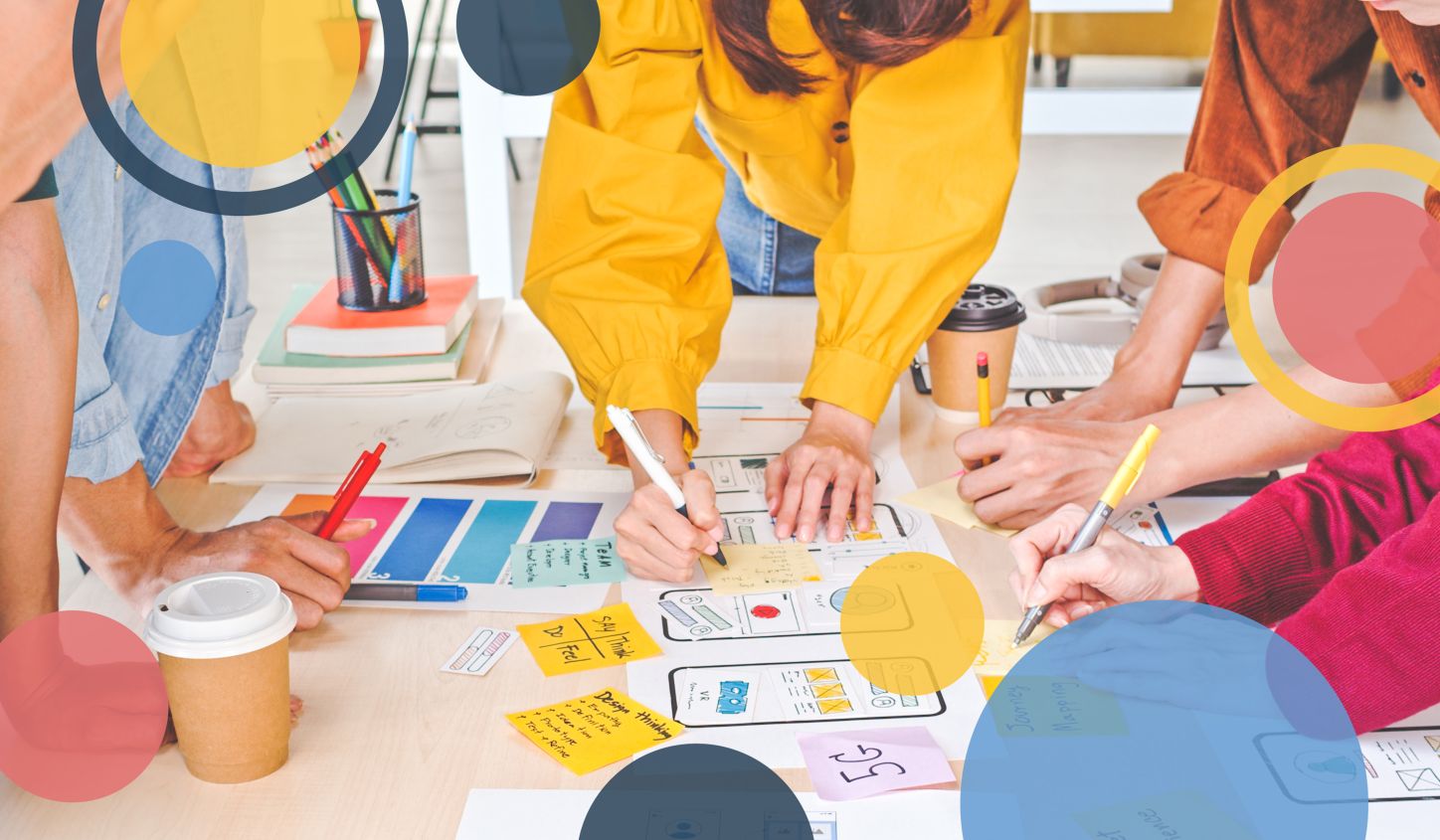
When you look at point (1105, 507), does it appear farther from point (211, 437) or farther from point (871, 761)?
point (211, 437)

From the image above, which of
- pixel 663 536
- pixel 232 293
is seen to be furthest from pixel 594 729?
pixel 232 293

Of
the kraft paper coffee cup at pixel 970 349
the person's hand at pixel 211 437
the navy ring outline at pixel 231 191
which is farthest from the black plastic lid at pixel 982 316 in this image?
the person's hand at pixel 211 437

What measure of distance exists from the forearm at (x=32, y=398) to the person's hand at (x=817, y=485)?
0.55 meters

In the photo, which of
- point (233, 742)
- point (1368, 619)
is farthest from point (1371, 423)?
point (233, 742)

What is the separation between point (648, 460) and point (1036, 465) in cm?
33

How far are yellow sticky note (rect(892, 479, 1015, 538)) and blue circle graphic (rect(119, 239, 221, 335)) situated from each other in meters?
0.71

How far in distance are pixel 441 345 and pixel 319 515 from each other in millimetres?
465

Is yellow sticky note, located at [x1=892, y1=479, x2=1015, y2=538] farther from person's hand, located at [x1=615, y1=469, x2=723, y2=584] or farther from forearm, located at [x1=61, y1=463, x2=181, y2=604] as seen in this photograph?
forearm, located at [x1=61, y1=463, x2=181, y2=604]

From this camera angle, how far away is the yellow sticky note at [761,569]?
1024 millimetres

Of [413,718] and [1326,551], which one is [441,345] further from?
[1326,551]

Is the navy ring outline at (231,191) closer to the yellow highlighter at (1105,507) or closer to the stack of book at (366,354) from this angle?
the stack of book at (366,354)

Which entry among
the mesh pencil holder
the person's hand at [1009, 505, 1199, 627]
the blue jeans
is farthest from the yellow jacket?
the blue jeans

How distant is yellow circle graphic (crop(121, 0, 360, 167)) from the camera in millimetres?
1005

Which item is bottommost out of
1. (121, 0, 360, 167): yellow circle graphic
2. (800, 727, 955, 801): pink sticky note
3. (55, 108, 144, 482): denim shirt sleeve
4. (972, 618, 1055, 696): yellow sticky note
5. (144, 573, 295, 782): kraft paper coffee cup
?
(972, 618, 1055, 696): yellow sticky note
